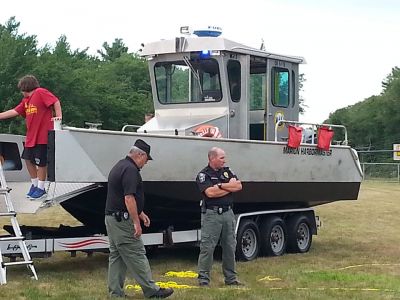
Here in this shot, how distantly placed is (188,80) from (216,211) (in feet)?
13.7

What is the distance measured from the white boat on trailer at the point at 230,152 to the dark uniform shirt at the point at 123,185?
6.74 ft

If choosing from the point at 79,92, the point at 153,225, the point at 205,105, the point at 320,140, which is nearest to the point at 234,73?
the point at 205,105

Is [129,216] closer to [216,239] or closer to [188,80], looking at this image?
[216,239]

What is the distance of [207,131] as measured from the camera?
Answer: 515 inches

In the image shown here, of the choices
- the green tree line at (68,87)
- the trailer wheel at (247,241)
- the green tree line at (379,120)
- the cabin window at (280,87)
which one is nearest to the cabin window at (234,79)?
the cabin window at (280,87)

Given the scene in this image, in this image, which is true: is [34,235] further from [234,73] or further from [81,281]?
[234,73]

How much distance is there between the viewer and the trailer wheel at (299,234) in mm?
14648

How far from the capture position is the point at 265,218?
14.0m

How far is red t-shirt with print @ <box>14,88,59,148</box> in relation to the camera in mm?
10633

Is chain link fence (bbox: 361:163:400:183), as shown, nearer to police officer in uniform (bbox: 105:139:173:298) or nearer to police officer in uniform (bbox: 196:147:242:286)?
police officer in uniform (bbox: 196:147:242:286)

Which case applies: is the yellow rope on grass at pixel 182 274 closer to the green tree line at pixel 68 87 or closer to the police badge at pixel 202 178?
the police badge at pixel 202 178

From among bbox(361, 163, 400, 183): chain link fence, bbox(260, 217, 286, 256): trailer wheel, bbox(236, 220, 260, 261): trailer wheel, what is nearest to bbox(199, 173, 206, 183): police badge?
bbox(236, 220, 260, 261): trailer wheel

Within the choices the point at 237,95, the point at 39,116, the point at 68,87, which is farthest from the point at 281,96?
the point at 68,87

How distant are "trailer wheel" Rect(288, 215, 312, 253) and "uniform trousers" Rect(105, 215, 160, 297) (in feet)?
19.7
